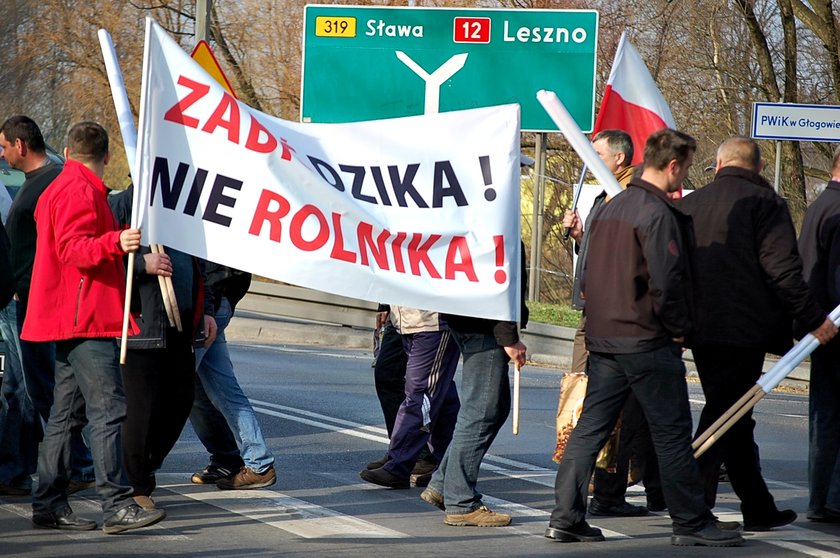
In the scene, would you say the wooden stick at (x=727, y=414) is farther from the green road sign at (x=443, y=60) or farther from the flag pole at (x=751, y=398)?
the green road sign at (x=443, y=60)

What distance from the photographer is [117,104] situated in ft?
22.7

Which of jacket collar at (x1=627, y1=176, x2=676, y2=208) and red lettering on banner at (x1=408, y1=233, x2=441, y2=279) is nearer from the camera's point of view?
jacket collar at (x1=627, y1=176, x2=676, y2=208)

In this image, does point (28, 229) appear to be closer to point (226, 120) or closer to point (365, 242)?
point (226, 120)

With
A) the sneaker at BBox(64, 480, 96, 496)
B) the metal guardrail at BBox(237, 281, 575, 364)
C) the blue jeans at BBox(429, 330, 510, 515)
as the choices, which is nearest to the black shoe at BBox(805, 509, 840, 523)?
the blue jeans at BBox(429, 330, 510, 515)

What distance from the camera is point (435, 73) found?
2127 cm

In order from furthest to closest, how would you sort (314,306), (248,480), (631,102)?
1. (314,306)
2. (631,102)
3. (248,480)

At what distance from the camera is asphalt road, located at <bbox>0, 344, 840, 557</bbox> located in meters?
6.66

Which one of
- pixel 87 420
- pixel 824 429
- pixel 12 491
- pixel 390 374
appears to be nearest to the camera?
pixel 87 420

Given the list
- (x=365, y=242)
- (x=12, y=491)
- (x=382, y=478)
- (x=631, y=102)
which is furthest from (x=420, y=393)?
(x=631, y=102)

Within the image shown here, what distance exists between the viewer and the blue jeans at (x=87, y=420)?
676 centimetres

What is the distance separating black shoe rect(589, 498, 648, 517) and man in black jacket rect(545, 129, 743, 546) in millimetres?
690

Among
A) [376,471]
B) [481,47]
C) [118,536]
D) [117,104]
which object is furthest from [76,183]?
[481,47]

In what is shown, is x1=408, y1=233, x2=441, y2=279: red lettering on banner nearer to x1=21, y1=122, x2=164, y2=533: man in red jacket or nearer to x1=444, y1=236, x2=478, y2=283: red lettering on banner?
x1=444, y1=236, x2=478, y2=283: red lettering on banner

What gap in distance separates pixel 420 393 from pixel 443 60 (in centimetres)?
1374
